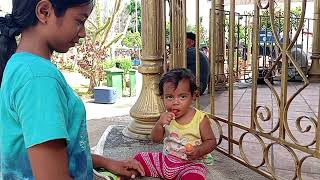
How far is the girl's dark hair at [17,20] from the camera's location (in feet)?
3.26

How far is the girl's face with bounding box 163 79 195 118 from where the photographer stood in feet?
6.34

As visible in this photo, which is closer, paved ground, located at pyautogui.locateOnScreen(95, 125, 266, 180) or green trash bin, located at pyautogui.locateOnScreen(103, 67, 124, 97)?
paved ground, located at pyautogui.locateOnScreen(95, 125, 266, 180)

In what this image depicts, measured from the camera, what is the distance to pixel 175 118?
203 cm

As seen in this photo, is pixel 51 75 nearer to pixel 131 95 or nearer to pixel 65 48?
pixel 65 48

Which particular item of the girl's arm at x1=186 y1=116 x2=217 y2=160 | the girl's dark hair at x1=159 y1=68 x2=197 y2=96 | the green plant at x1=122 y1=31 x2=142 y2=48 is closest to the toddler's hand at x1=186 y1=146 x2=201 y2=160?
the girl's arm at x1=186 y1=116 x2=217 y2=160

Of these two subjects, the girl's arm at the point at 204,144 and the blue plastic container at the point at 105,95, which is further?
the blue plastic container at the point at 105,95

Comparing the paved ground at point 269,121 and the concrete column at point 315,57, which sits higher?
the concrete column at point 315,57

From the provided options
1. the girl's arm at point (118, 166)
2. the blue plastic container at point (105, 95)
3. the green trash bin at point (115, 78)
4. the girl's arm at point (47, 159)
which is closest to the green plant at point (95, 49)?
the green trash bin at point (115, 78)

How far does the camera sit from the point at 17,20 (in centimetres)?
102

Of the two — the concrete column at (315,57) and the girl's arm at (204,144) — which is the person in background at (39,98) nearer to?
the girl's arm at (204,144)

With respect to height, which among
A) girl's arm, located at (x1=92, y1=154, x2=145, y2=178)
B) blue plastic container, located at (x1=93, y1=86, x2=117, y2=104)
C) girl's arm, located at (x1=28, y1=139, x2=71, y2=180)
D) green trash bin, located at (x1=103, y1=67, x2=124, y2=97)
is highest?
girl's arm, located at (x1=28, y1=139, x2=71, y2=180)

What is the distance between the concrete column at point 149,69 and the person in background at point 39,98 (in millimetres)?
1627

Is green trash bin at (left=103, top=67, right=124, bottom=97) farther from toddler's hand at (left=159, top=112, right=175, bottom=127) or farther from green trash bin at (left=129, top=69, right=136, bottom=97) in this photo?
toddler's hand at (left=159, top=112, right=175, bottom=127)

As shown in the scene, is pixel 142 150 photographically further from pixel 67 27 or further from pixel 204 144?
pixel 67 27
